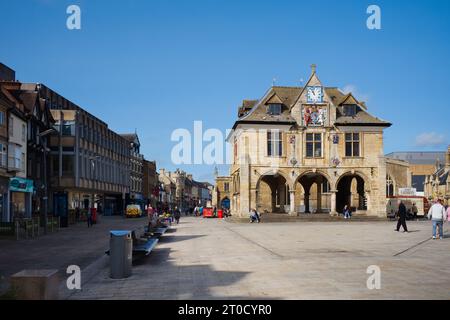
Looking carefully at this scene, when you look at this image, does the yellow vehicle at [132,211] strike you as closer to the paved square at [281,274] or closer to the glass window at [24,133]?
the glass window at [24,133]

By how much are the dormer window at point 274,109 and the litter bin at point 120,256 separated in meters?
38.4

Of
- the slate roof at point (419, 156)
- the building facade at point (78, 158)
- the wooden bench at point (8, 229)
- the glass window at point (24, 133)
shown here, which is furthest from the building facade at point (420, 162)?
the wooden bench at point (8, 229)

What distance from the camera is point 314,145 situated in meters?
50.1

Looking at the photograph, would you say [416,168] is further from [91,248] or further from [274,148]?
[91,248]

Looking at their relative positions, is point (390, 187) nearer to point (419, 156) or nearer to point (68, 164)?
point (68, 164)

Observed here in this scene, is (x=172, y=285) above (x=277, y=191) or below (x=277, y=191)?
below

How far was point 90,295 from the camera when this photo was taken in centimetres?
1038

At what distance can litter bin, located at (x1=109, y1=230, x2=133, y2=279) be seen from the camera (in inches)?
495

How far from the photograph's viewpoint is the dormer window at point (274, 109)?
1972 inches

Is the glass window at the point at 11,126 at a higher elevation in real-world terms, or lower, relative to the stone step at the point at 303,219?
higher

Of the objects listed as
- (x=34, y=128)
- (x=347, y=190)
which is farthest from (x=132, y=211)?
(x=347, y=190)

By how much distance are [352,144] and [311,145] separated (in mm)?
4029

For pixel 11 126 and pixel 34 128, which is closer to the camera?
pixel 11 126
